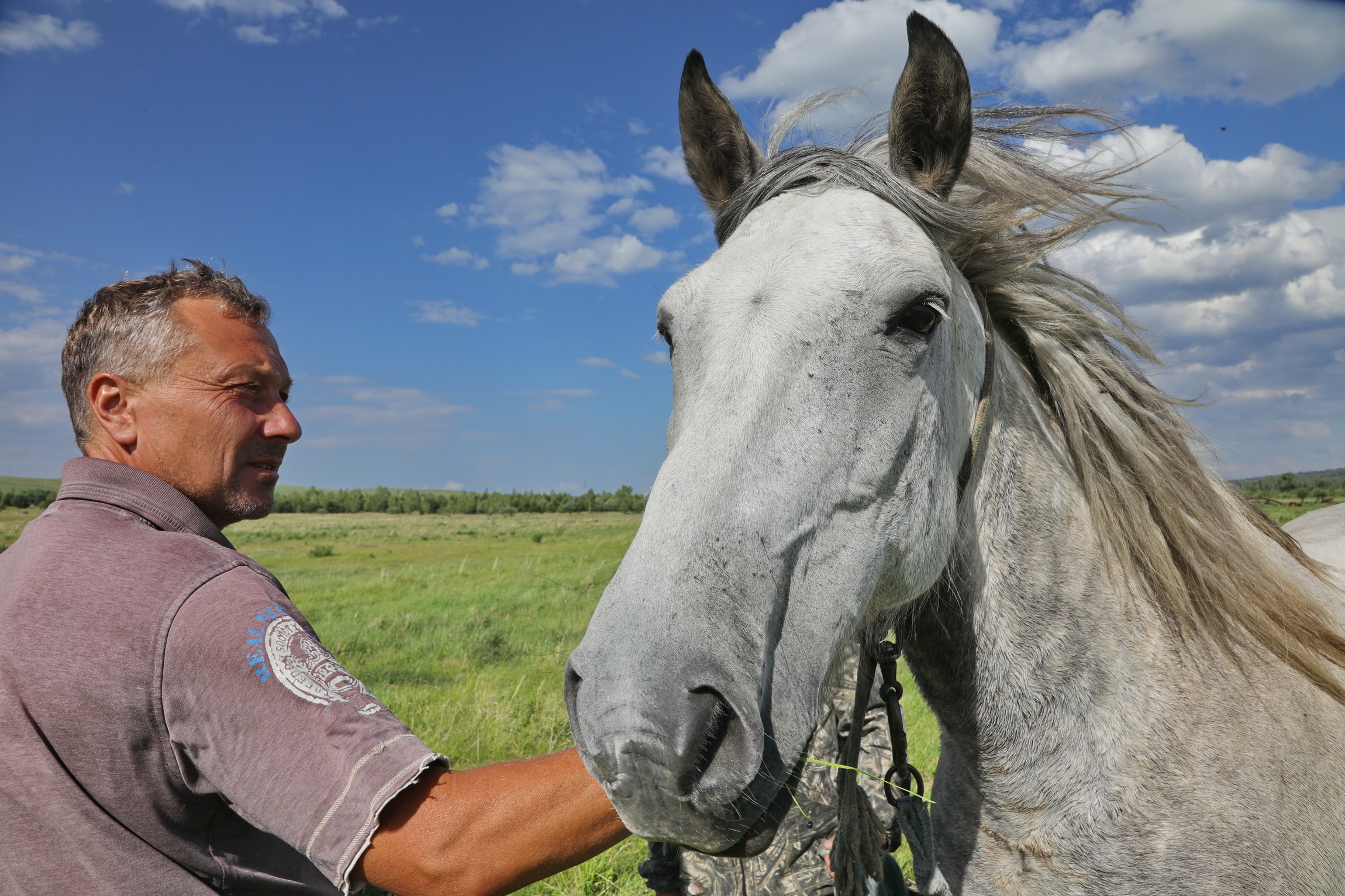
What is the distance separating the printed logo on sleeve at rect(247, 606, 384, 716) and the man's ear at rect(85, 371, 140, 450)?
102 centimetres

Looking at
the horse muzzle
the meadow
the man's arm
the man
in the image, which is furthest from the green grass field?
the horse muzzle

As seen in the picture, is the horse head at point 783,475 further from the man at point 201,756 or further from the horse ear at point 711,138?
the man at point 201,756

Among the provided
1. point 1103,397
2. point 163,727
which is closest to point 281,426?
point 163,727

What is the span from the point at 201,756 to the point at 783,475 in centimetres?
151

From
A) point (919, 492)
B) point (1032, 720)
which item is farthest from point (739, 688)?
point (1032, 720)

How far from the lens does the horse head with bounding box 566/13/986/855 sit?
1.25m

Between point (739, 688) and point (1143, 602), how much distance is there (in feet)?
4.33

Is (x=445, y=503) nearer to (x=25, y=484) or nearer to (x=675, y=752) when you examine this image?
(x=25, y=484)

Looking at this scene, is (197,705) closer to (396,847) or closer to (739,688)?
(396,847)

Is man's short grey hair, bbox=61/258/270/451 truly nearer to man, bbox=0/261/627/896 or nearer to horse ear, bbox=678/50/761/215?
man, bbox=0/261/627/896

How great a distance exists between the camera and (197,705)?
168 cm

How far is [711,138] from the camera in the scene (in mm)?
2387

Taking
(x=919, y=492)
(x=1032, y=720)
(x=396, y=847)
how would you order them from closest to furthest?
Answer: 1. (x=396, y=847)
2. (x=919, y=492)
3. (x=1032, y=720)

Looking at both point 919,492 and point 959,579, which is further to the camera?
point 959,579
